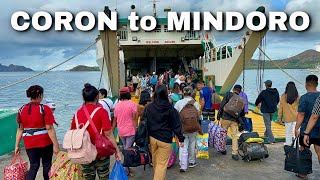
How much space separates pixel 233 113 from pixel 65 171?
10.9ft

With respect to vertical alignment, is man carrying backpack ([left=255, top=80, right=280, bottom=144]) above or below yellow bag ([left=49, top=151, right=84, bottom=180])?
above

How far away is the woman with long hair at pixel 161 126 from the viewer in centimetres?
412

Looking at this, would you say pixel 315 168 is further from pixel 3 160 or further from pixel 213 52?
pixel 213 52

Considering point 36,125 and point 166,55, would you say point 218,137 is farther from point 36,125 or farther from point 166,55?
point 166,55

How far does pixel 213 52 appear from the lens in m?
18.8

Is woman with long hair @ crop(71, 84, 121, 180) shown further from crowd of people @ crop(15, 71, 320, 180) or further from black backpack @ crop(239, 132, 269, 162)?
black backpack @ crop(239, 132, 269, 162)

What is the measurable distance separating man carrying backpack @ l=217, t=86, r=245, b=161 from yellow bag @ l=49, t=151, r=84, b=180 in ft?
10.3

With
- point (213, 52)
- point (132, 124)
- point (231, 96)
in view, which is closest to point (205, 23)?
point (231, 96)

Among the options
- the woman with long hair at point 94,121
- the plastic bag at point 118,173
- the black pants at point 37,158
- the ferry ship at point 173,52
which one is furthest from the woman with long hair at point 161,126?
the ferry ship at point 173,52

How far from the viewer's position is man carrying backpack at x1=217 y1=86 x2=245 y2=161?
18.7 feet

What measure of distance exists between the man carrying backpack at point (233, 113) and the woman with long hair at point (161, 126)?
1862mm

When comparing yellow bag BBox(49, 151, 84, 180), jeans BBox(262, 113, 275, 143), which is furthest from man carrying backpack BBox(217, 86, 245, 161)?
yellow bag BBox(49, 151, 84, 180)

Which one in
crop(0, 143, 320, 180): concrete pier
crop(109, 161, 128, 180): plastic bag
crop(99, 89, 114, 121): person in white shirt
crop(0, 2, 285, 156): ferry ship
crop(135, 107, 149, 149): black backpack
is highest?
crop(0, 2, 285, 156): ferry ship

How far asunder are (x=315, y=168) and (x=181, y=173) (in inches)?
93.0
